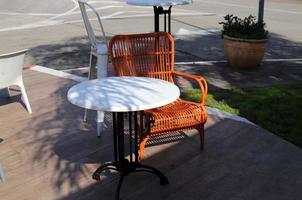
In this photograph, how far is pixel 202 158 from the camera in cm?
411

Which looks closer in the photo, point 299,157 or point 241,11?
point 299,157

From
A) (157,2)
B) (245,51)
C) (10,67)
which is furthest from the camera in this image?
(245,51)

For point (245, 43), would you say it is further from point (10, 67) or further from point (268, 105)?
point (10, 67)

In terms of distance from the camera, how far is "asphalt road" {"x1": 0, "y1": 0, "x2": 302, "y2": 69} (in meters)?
9.59

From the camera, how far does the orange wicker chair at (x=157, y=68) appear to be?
3957 mm

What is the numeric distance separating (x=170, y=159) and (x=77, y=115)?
1.73m

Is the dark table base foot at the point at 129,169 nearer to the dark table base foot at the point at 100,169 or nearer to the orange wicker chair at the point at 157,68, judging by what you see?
the dark table base foot at the point at 100,169

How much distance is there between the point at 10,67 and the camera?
5.01 m

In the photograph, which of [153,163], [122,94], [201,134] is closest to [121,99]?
[122,94]

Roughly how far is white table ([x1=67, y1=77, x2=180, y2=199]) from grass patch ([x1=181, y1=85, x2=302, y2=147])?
1.84 metres

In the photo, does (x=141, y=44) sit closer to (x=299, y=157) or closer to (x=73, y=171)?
(x=73, y=171)

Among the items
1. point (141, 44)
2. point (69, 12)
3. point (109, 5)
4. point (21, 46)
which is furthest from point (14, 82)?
point (109, 5)

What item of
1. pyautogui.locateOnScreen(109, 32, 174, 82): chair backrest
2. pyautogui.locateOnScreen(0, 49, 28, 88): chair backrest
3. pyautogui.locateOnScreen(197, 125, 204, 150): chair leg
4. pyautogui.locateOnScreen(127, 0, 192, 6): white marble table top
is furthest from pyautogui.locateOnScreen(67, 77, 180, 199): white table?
pyautogui.locateOnScreen(127, 0, 192, 6): white marble table top

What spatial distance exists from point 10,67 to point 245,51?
4373 millimetres
